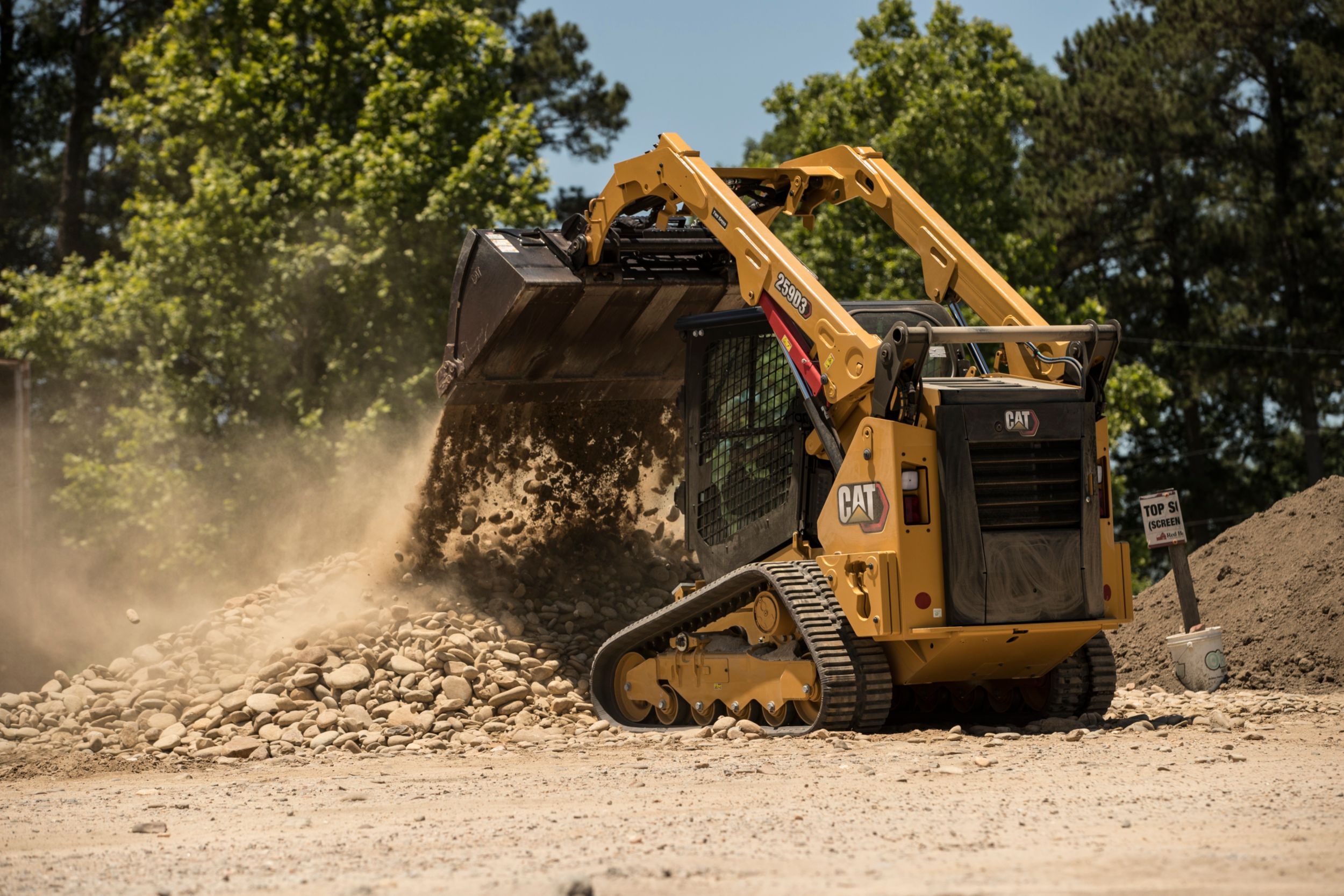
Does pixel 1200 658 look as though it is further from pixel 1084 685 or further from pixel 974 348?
pixel 974 348

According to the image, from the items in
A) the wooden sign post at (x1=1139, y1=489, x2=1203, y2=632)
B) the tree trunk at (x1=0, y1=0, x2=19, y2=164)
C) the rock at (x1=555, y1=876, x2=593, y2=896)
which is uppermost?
the tree trunk at (x1=0, y1=0, x2=19, y2=164)

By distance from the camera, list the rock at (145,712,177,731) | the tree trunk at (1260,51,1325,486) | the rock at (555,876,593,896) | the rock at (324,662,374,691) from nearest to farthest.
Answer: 1. the rock at (555,876,593,896)
2. the rock at (145,712,177,731)
3. the rock at (324,662,374,691)
4. the tree trunk at (1260,51,1325,486)

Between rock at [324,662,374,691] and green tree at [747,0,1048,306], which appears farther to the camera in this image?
green tree at [747,0,1048,306]

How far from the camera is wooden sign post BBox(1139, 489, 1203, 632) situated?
10.4m

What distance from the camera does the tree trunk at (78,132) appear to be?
1240 inches

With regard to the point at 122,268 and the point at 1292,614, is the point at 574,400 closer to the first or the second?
the point at 1292,614

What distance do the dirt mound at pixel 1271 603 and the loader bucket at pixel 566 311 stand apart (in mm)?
4671

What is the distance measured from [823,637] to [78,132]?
29155mm

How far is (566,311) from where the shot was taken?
35.9 feet

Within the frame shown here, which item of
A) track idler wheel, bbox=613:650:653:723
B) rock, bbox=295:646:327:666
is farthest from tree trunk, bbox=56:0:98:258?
track idler wheel, bbox=613:650:653:723

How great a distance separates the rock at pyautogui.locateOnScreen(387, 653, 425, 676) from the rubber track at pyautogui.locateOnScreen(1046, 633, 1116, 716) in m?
4.21

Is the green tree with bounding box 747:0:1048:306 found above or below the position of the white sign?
above

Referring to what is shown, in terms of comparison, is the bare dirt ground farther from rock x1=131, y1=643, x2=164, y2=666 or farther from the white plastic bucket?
rock x1=131, y1=643, x2=164, y2=666

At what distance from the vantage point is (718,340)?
962 cm
